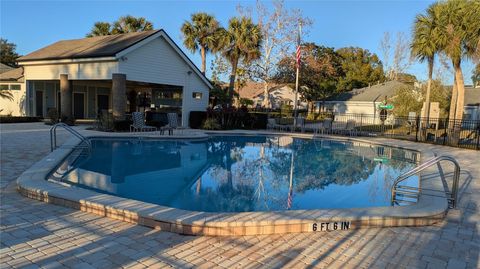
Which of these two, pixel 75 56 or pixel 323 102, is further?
pixel 323 102

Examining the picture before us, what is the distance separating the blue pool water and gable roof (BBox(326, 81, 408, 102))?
68.5 feet

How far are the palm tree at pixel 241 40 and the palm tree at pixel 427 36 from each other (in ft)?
37.2

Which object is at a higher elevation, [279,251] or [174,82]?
[174,82]

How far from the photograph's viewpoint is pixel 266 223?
14.4 feet

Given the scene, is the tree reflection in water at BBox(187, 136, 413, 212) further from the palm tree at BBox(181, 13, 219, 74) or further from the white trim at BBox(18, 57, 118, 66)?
the palm tree at BBox(181, 13, 219, 74)

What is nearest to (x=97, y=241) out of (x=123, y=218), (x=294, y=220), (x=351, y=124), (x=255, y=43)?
(x=123, y=218)

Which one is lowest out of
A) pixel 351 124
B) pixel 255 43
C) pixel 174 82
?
pixel 351 124

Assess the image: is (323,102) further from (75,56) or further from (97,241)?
(97,241)

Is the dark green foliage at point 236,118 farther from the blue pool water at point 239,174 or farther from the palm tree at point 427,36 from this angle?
the palm tree at point 427,36

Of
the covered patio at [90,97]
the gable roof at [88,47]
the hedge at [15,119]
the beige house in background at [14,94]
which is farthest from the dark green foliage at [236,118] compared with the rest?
the beige house in background at [14,94]

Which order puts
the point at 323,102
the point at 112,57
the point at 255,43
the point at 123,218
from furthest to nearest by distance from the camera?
the point at 323,102 → the point at 255,43 → the point at 112,57 → the point at 123,218

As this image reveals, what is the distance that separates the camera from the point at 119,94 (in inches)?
704

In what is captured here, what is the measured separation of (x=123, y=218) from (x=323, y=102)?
129 ft

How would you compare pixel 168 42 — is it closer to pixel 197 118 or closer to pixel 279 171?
pixel 197 118
